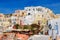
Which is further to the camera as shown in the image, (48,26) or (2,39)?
(48,26)

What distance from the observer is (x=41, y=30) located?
2119 centimetres

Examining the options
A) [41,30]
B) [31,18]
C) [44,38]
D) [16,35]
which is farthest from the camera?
[31,18]

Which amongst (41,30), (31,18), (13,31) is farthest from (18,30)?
(31,18)

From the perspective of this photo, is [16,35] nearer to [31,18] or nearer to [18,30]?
[18,30]

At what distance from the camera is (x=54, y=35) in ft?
67.0

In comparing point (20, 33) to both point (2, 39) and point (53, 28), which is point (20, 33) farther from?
point (53, 28)

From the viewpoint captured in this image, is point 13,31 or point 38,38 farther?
point 13,31

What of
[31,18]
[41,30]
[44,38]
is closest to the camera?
[44,38]

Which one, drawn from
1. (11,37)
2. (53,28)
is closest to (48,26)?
(53,28)

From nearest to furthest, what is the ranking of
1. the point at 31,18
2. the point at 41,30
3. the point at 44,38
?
the point at 44,38 < the point at 41,30 < the point at 31,18

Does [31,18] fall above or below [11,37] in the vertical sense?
above

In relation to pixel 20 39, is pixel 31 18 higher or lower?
higher

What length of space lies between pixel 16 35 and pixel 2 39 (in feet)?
3.62

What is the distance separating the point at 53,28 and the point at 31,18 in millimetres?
6731
